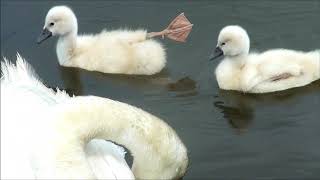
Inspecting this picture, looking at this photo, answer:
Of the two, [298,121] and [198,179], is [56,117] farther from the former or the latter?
[298,121]

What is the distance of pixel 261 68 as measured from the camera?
5477 millimetres

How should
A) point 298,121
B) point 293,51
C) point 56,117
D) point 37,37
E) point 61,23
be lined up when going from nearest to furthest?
point 56,117, point 298,121, point 293,51, point 61,23, point 37,37

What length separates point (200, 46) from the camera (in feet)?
20.0

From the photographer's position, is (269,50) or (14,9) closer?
(269,50)

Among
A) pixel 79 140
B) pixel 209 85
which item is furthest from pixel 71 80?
pixel 79 140

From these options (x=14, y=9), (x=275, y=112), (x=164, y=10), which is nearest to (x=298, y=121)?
(x=275, y=112)

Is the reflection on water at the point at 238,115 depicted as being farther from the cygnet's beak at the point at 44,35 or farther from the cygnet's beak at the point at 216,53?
the cygnet's beak at the point at 44,35

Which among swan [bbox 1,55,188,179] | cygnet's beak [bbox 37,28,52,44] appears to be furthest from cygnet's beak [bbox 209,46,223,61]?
swan [bbox 1,55,188,179]

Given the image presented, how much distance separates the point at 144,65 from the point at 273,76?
3.36 ft

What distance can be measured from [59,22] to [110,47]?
47cm

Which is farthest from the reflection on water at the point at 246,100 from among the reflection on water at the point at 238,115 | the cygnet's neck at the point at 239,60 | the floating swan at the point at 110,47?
the floating swan at the point at 110,47

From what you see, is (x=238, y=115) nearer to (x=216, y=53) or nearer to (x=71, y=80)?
(x=216, y=53)

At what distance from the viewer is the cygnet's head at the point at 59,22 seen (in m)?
5.95

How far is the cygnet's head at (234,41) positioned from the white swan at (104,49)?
533 mm
